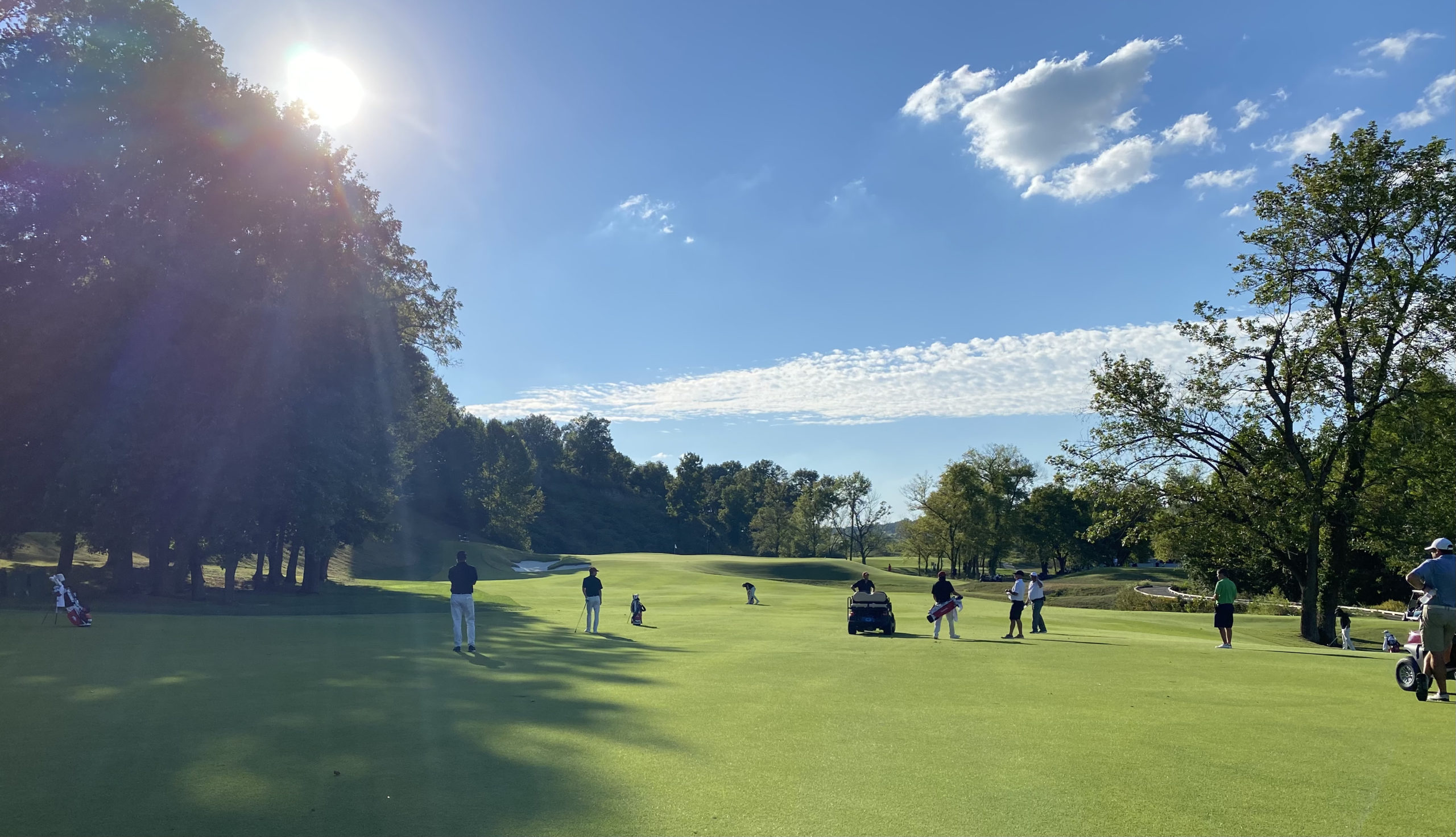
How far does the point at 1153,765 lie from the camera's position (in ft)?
24.5

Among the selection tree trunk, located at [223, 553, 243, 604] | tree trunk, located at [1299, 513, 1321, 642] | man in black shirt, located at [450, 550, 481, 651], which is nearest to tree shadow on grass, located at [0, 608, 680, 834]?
man in black shirt, located at [450, 550, 481, 651]

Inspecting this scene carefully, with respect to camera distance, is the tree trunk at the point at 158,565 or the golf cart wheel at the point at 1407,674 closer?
the golf cart wheel at the point at 1407,674

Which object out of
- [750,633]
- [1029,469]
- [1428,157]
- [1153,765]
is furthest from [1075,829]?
[1029,469]

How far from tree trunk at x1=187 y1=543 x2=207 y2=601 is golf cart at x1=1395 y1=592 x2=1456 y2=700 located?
108 ft

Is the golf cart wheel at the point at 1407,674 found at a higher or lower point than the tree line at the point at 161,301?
lower

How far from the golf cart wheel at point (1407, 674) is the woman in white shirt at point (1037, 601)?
1260cm

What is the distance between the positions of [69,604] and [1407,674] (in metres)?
26.4

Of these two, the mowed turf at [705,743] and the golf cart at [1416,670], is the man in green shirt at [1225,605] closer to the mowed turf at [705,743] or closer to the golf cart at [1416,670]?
the mowed turf at [705,743]

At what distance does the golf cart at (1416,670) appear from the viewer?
10.7 m

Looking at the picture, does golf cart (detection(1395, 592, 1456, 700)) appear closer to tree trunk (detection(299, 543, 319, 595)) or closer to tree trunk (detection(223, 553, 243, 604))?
tree trunk (detection(223, 553, 243, 604))

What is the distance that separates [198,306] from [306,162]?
22.3ft

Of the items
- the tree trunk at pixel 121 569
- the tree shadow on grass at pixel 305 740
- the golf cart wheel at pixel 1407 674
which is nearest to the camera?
the tree shadow on grass at pixel 305 740

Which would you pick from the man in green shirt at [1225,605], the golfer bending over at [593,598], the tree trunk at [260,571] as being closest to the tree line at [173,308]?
the tree trunk at [260,571]

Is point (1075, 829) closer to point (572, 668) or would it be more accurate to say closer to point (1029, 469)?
point (572, 668)
